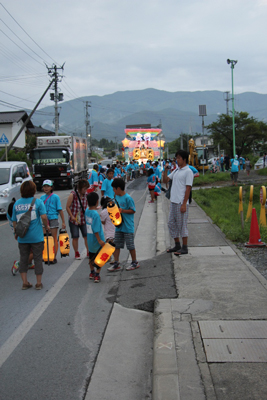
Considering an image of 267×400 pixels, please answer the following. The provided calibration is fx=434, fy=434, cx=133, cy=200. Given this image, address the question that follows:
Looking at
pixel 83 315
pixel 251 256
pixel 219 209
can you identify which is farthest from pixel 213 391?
pixel 219 209

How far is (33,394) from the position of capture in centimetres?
358

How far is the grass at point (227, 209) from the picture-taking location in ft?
32.9

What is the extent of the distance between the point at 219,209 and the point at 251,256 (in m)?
9.07

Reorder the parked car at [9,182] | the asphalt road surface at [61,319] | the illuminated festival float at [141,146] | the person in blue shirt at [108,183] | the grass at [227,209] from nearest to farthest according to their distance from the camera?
the asphalt road surface at [61,319], the grass at [227,209], the person in blue shirt at [108,183], the parked car at [9,182], the illuminated festival float at [141,146]

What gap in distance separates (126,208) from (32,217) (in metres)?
1.64

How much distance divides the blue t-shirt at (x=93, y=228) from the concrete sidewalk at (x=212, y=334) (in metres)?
1.37

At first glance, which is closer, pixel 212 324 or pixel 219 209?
pixel 212 324

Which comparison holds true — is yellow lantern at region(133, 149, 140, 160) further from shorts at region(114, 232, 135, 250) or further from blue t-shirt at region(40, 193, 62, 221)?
shorts at region(114, 232, 135, 250)

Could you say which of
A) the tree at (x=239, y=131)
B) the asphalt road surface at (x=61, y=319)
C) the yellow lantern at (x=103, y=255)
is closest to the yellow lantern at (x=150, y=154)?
the tree at (x=239, y=131)

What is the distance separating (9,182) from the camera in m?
15.3

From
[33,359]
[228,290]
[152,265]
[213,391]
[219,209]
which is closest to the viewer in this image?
[213,391]

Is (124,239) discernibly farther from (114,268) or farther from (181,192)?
(181,192)

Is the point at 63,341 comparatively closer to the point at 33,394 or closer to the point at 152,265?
the point at 33,394

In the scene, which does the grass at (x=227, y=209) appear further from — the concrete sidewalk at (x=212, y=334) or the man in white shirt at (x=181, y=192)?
the concrete sidewalk at (x=212, y=334)
